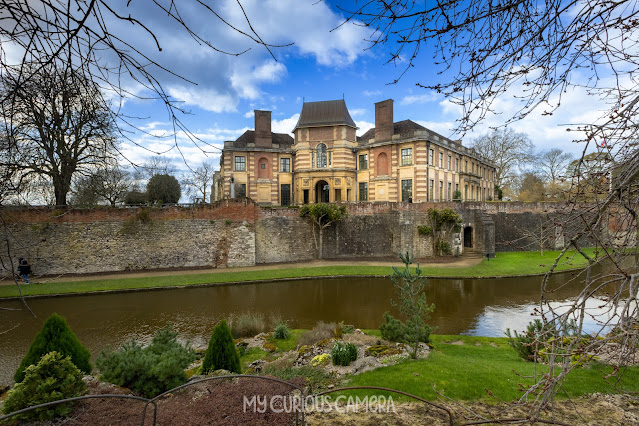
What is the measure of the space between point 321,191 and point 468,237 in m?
13.4

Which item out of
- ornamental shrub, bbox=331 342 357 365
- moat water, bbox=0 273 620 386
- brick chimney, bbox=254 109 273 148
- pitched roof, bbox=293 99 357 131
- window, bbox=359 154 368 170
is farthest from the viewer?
brick chimney, bbox=254 109 273 148

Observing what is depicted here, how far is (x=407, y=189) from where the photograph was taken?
28.4 m

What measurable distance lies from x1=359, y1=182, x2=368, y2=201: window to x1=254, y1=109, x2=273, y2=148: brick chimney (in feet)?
30.5

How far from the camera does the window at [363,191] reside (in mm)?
30575

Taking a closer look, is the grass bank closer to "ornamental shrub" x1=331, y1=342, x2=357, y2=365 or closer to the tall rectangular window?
the tall rectangular window

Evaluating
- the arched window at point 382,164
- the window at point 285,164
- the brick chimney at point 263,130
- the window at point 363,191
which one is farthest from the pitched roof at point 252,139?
the arched window at point 382,164

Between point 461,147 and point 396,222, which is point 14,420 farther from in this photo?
point 461,147

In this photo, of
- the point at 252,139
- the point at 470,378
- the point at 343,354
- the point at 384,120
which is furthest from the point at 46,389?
the point at 252,139

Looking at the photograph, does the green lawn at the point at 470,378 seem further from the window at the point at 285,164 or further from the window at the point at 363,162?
the window at the point at 285,164

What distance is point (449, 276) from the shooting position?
18500 millimetres

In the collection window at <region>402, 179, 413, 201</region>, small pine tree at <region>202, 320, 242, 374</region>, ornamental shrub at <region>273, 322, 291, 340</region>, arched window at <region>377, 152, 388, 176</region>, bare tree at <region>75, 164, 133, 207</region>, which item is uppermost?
arched window at <region>377, 152, 388, 176</region>

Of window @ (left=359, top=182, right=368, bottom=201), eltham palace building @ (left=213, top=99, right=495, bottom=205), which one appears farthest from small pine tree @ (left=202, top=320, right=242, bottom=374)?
window @ (left=359, top=182, right=368, bottom=201)

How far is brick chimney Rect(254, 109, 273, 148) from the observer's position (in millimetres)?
30942

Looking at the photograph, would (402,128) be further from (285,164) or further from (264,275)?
(264,275)
